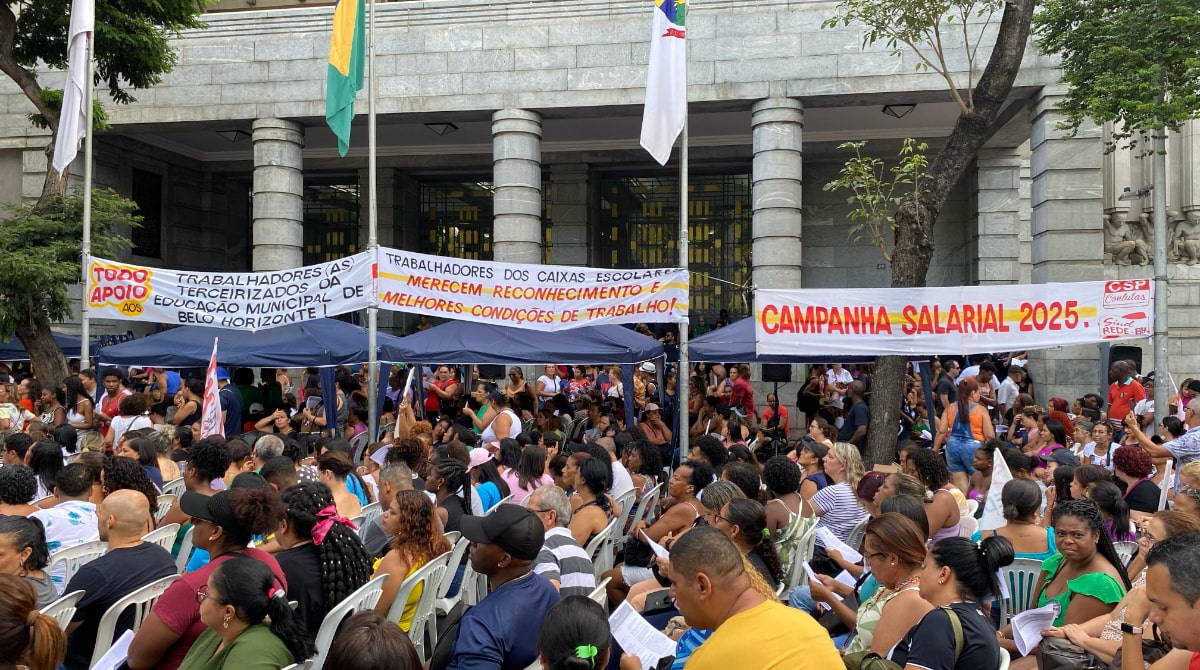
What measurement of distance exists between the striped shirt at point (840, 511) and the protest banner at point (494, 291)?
510 centimetres

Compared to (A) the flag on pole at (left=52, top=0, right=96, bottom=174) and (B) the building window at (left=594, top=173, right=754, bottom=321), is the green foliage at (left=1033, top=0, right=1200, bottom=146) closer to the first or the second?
(B) the building window at (left=594, top=173, right=754, bottom=321)

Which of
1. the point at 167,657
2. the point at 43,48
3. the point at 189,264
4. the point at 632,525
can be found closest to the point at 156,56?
the point at 43,48

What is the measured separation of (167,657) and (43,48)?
17.0m

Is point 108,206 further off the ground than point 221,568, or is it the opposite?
point 108,206

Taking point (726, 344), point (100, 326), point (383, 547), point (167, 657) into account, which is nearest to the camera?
point (167, 657)

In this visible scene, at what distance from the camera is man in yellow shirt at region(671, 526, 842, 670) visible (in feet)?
10.5

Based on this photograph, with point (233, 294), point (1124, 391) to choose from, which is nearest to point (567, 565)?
point (233, 294)

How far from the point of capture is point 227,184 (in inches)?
1081

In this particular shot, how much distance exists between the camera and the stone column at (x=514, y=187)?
63.8 feet

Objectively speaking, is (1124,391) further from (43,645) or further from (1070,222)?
(43,645)

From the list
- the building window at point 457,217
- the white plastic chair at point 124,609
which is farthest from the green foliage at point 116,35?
the white plastic chair at point 124,609

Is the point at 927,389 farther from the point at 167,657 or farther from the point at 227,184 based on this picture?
the point at 227,184

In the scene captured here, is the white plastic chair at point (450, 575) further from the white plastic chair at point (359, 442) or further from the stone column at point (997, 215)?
the stone column at point (997, 215)

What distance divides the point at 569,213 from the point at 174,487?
1670cm
